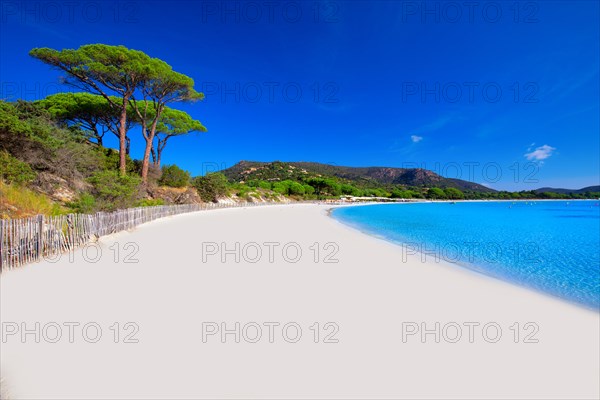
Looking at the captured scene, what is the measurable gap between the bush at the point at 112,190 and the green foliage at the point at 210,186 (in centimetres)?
1706

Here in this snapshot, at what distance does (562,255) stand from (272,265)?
420 inches

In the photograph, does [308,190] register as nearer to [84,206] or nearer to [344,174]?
[344,174]

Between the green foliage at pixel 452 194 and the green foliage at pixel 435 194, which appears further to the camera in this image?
the green foliage at pixel 452 194

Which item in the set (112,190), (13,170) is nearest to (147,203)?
(112,190)

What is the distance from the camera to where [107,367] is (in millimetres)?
2523

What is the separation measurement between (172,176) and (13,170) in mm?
16238

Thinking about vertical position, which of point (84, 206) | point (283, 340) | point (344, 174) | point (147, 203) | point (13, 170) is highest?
point (344, 174)

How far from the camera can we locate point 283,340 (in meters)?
3.08

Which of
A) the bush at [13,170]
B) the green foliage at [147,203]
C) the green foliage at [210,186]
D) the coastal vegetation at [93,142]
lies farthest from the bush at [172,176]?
the bush at [13,170]

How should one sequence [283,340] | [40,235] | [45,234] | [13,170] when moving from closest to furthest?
[283,340] → [40,235] → [45,234] → [13,170]

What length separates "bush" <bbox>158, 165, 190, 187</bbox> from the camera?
83.3 feet

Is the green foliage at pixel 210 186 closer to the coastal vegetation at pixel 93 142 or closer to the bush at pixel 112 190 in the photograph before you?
the coastal vegetation at pixel 93 142

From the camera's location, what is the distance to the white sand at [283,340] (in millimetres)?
2336

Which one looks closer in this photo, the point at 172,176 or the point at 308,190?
the point at 172,176
